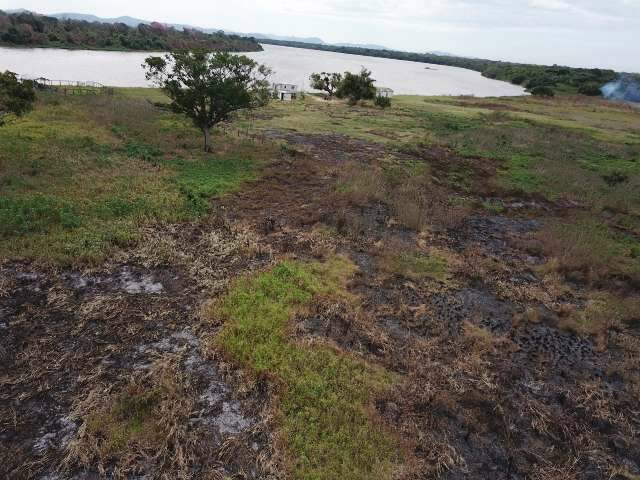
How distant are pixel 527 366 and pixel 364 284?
15.9 ft

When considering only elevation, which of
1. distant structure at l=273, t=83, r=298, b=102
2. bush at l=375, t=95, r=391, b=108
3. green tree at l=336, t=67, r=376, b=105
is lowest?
distant structure at l=273, t=83, r=298, b=102

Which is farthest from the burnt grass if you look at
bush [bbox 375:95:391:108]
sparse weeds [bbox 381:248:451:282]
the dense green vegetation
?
bush [bbox 375:95:391:108]

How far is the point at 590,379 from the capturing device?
31.6 ft

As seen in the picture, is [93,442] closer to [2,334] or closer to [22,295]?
[2,334]

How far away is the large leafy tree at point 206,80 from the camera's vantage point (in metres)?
22.5

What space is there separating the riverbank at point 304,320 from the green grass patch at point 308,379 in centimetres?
4

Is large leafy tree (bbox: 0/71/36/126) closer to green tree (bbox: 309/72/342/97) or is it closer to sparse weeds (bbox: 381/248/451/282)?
sparse weeds (bbox: 381/248/451/282)

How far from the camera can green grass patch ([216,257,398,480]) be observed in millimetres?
7090

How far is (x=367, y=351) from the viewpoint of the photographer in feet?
32.3

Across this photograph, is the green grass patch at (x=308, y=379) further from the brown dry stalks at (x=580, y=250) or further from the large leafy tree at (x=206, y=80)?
the large leafy tree at (x=206, y=80)

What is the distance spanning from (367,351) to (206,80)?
740 inches

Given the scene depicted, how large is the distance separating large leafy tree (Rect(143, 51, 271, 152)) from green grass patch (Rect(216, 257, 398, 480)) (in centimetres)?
1445

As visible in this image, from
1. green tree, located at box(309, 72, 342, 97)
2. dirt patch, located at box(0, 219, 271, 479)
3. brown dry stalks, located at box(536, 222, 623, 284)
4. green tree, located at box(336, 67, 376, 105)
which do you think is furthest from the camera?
green tree, located at box(309, 72, 342, 97)

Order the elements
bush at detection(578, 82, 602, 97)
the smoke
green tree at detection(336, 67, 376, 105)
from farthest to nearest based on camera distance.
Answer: bush at detection(578, 82, 602, 97), the smoke, green tree at detection(336, 67, 376, 105)
